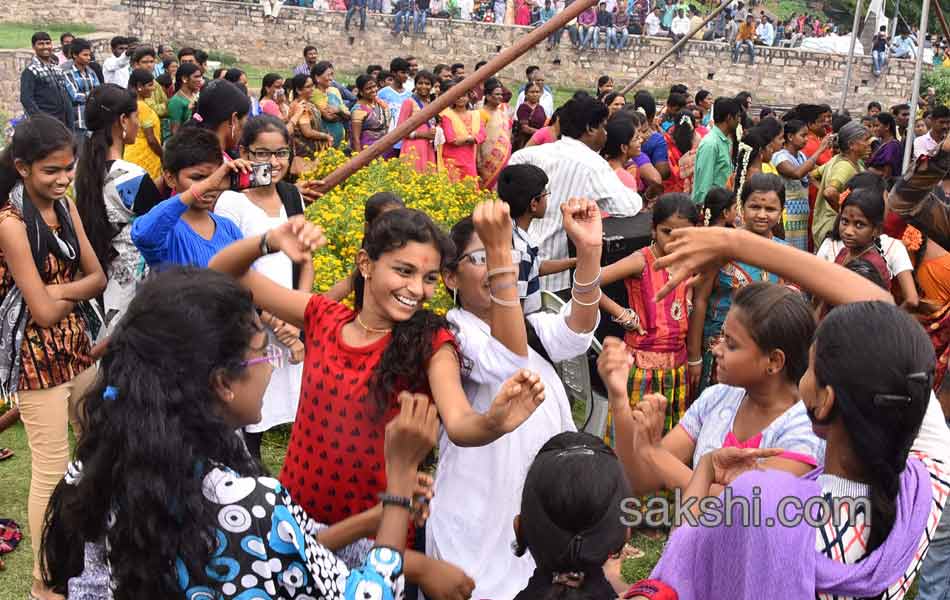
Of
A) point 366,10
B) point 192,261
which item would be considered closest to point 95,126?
point 192,261

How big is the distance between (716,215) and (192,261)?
297cm

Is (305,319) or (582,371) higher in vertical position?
(305,319)

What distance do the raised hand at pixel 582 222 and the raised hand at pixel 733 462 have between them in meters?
0.90

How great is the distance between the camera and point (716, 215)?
5.67 m

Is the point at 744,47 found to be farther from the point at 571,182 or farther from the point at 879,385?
the point at 879,385

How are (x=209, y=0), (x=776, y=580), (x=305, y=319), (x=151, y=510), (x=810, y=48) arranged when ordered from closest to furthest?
(x=776, y=580) → (x=151, y=510) → (x=305, y=319) → (x=209, y=0) → (x=810, y=48)

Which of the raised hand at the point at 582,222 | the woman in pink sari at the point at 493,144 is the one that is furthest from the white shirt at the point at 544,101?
the raised hand at the point at 582,222

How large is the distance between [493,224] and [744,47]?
95.9 feet

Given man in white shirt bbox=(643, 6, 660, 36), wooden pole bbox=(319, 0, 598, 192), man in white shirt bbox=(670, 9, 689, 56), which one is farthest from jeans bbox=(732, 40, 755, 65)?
wooden pole bbox=(319, 0, 598, 192)

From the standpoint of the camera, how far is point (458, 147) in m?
9.22

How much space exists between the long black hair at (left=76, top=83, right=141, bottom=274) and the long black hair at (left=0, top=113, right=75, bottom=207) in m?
0.62

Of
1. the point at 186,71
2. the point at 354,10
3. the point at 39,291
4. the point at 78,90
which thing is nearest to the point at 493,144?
the point at 186,71

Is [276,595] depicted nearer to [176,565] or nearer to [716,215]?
[176,565]

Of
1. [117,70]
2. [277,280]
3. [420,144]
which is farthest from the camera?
[117,70]
